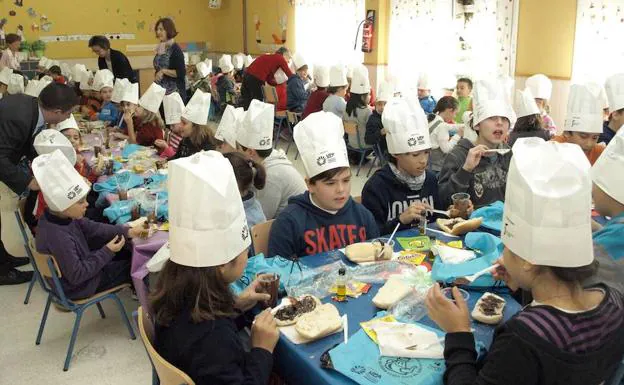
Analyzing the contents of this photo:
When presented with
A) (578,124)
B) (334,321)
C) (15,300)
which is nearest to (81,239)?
(15,300)

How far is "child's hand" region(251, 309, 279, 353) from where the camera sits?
161 centimetres

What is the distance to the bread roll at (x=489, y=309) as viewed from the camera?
5.48 ft

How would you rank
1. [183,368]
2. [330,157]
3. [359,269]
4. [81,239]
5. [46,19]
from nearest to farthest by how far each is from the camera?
[183,368]
[359,269]
[330,157]
[81,239]
[46,19]

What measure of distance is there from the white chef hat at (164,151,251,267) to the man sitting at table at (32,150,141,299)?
50.4 inches

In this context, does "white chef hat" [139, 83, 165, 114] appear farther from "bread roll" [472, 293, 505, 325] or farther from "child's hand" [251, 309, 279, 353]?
"bread roll" [472, 293, 505, 325]

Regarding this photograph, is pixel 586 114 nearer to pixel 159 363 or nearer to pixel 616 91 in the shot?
pixel 616 91

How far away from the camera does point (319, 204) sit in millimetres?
2424

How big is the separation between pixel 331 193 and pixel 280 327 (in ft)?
2.72

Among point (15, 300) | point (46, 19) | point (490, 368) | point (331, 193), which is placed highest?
point (46, 19)

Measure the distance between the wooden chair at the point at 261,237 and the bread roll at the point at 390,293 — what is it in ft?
2.40

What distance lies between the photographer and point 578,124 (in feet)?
11.5

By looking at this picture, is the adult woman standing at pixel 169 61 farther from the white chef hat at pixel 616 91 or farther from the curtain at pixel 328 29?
the white chef hat at pixel 616 91

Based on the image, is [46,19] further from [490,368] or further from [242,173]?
[490,368]

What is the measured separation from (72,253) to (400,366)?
6.47 ft
